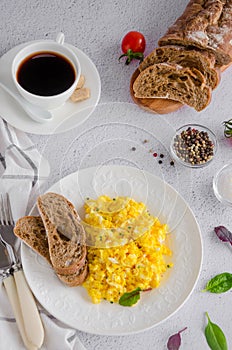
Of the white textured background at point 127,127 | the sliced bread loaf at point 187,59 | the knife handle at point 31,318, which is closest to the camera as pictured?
the knife handle at point 31,318

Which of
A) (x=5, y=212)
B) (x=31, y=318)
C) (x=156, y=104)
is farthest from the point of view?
(x=156, y=104)

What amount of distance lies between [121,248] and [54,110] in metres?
0.72

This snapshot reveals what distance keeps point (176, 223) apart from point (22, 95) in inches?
33.3

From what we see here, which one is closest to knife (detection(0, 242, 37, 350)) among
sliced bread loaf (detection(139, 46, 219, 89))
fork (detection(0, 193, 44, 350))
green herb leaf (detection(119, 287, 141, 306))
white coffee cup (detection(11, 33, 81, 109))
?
fork (detection(0, 193, 44, 350))

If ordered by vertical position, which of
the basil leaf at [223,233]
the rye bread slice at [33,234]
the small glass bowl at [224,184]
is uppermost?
the small glass bowl at [224,184]

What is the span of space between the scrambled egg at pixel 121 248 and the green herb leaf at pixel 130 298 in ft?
0.07

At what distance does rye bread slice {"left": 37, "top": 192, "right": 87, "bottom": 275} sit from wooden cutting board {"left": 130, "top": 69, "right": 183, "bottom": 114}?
24.0 inches

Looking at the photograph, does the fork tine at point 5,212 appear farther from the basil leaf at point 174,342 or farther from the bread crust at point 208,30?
the bread crust at point 208,30

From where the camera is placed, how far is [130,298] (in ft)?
8.13

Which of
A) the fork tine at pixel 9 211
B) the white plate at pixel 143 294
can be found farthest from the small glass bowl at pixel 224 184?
the fork tine at pixel 9 211

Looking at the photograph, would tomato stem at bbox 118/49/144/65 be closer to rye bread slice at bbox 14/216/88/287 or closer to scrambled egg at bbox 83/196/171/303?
scrambled egg at bbox 83/196/171/303

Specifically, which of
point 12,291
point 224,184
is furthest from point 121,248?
point 224,184

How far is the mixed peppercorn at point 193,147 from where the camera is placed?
2.84 m

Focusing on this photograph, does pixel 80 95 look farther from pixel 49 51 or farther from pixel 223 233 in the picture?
pixel 223 233
